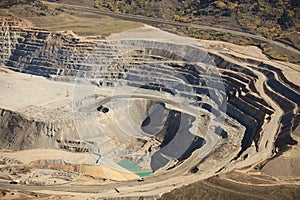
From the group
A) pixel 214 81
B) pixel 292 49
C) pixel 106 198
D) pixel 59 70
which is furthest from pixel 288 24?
pixel 106 198

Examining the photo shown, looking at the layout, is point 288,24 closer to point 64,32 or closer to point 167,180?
point 64,32

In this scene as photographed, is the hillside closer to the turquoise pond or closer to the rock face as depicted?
the rock face

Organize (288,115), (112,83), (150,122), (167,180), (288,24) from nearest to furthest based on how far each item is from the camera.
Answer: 1. (167,180)
2. (288,115)
3. (150,122)
4. (112,83)
5. (288,24)

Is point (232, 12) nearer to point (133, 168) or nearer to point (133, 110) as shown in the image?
point (133, 110)

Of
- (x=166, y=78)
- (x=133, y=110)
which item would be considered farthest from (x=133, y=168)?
(x=166, y=78)

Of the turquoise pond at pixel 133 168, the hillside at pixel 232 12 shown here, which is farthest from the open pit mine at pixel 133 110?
the hillside at pixel 232 12

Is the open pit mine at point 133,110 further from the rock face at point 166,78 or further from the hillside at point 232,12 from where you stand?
the hillside at point 232,12
